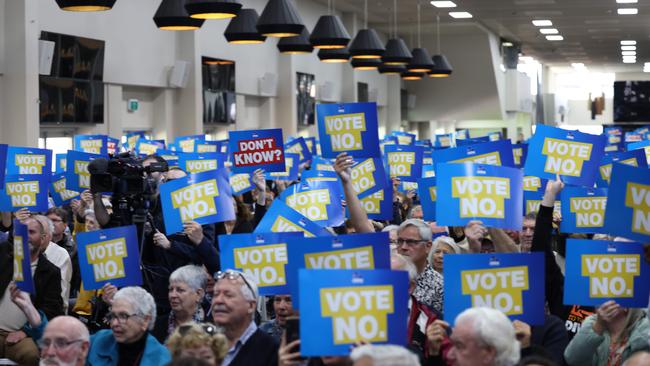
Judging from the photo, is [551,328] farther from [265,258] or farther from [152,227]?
[152,227]

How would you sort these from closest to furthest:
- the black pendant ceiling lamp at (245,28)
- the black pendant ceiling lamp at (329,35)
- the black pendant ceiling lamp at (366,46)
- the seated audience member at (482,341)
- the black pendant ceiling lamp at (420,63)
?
the seated audience member at (482,341) < the black pendant ceiling lamp at (245,28) < the black pendant ceiling lamp at (329,35) < the black pendant ceiling lamp at (366,46) < the black pendant ceiling lamp at (420,63)

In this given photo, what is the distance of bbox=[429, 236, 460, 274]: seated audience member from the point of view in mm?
7328

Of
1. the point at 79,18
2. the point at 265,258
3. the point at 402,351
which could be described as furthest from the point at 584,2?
the point at 402,351

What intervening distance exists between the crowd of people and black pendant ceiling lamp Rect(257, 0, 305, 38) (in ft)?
17.0

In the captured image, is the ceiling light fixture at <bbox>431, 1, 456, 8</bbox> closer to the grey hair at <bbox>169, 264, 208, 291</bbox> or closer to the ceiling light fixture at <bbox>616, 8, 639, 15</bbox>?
the ceiling light fixture at <bbox>616, 8, 639, 15</bbox>

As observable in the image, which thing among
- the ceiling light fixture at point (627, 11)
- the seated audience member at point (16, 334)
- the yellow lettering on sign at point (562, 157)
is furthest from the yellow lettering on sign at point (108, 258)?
the ceiling light fixture at point (627, 11)

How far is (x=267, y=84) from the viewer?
86.3 feet

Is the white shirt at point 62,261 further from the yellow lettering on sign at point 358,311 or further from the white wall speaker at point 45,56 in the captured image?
the white wall speaker at point 45,56

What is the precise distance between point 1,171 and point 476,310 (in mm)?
5745

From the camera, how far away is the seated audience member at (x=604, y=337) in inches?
229

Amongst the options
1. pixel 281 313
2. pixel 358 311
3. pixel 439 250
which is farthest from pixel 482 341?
pixel 439 250

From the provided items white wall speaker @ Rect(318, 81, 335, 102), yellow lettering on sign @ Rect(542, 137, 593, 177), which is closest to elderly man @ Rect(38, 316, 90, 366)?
yellow lettering on sign @ Rect(542, 137, 593, 177)

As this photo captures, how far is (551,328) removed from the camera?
236 inches

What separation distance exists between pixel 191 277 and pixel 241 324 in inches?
43.6
